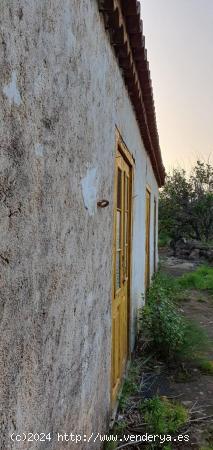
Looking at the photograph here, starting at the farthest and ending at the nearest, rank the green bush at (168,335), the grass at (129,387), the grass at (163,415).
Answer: the green bush at (168,335) → the grass at (129,387) → the grass at (163,415)

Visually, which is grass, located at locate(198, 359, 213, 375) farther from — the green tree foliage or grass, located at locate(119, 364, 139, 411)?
the green tree foliage

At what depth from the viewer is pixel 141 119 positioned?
233 inches

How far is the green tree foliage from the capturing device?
21719 mm

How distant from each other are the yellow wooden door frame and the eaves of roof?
0.62 meters

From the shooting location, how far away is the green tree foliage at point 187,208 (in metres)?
21.7

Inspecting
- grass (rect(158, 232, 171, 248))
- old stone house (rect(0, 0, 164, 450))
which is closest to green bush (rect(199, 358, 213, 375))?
old stone house (rect(0, 0, 164, 450))

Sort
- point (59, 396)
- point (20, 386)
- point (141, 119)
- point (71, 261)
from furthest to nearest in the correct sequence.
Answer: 1. point (141, 119)
2. point (71, 261)
3. point (59, 396)
4. point (20, 386)

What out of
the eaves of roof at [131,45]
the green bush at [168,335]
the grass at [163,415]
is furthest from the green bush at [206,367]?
the eaves of roof at [131,45]

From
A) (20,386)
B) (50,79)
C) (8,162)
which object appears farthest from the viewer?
(50,79)

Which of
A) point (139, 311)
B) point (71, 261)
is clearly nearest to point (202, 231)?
point (139, 311)

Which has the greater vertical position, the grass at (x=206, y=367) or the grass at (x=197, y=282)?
the grass at (x=197, y=282)

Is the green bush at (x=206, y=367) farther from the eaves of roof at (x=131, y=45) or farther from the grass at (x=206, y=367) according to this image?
the eaves of roof at (x=131, y=45)

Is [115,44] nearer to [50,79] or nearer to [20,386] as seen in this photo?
[50,79]

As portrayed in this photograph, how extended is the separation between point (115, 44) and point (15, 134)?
2.38m
